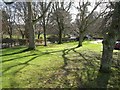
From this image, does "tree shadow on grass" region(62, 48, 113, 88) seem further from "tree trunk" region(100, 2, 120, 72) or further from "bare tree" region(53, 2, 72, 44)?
"bare tree" region(53, 2, 72, 44)

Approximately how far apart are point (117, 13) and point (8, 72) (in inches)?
230

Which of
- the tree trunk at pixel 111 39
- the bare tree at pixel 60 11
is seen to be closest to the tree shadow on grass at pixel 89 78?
the tree trunk at pixel 111 39

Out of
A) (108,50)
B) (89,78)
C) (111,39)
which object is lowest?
(89,78)

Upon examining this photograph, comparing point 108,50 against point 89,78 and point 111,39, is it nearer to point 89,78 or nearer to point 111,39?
point 111,39

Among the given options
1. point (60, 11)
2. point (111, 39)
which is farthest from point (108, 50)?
point (60, 11)

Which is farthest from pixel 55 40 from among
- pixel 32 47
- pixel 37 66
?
pixel 37 66

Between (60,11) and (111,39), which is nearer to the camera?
(111,39)

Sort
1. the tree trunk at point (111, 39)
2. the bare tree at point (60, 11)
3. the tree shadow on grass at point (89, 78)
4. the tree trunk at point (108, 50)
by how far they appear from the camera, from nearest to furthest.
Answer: the tree shadow on grass at point (89, 78) < the tree trunk at point (111, 39) < the tree trunk at point (108, 50) < the bare tree at point (60, 11)

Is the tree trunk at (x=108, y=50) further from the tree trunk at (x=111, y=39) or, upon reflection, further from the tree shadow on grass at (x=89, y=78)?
the tree shadow on grass at (x=89, y=78)

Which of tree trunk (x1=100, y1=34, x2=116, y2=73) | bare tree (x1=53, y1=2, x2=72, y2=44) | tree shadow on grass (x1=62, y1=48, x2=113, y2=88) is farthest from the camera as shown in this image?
bare tree (x1=53, y1=2, x2=72, y2=44)

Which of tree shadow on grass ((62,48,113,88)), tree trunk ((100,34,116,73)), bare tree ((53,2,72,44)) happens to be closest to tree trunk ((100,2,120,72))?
tree trunk ((100,34,116,73))

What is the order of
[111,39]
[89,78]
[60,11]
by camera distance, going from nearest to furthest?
[89,78] < [111,39] < [60,11]

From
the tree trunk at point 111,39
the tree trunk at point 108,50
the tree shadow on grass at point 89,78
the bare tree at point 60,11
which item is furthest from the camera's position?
the bare tree at point 60,11

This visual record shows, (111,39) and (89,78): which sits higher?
(111,39)
